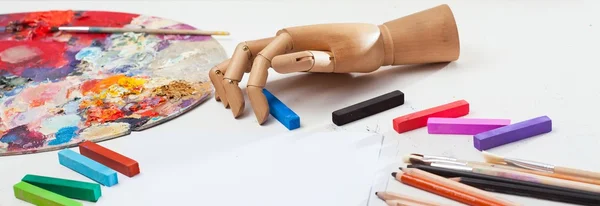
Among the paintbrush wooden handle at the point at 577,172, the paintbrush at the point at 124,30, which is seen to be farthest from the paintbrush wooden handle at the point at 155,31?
the paintbrush wooden handle at the point at 577,172

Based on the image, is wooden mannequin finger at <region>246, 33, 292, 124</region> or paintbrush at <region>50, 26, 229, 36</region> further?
paintbrush at <region>50, 26, 229, 36</region>

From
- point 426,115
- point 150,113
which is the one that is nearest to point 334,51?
point 426,115

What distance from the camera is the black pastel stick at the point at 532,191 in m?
0.96

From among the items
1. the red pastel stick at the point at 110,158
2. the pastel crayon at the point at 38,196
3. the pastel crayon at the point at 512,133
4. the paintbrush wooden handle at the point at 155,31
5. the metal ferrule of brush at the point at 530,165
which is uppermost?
the paintbrush wooden handle at the point at 155,31

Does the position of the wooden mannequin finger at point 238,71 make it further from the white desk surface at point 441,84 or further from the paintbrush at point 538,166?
the paintbrush at point 538,166

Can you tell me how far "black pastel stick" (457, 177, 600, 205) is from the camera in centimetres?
96

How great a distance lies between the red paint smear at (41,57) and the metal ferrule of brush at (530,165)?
81 cm

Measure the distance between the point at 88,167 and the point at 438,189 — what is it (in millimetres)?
450

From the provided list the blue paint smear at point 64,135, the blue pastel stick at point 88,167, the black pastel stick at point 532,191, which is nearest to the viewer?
the black pastel stick at point 532,191

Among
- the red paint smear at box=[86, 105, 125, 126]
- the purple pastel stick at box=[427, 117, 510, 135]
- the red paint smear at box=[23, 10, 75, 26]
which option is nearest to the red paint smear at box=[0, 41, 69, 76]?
the red paint smear at box=[23, 10, 75, 26]

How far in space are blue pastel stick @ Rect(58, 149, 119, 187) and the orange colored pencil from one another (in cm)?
36

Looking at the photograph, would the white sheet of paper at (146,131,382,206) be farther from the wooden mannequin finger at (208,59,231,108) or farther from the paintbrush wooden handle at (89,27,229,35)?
the paintbrush wooden handle at (89,27,229,35)

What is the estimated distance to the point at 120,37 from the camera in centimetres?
158

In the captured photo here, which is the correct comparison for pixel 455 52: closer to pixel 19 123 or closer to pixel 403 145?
pixel 403 145
